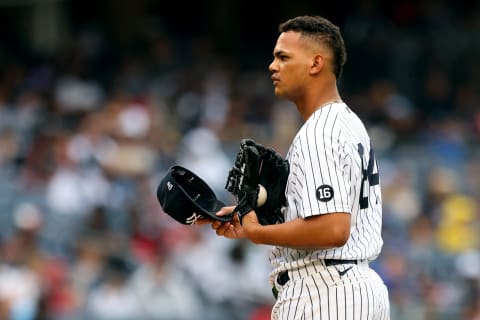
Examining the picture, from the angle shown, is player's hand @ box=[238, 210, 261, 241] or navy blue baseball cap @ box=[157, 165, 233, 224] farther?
navy blue baseball cap @ box=[157, 165, 233, 224]

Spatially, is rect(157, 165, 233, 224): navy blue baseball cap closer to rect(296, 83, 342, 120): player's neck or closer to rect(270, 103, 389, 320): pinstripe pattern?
rect(270, 103, 389, 320): pinstripe pattern

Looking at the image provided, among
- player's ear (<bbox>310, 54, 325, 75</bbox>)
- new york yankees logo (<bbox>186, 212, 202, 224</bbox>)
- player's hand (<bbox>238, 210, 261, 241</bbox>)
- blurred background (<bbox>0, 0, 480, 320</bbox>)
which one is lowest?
player's hand (<bbox>238, 210, 261, 241</bbox>)

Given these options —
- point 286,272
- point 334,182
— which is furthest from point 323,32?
point 286,272

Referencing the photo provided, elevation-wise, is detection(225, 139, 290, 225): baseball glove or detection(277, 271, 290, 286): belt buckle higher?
detection(225, 139, 290, 225): baseball glove

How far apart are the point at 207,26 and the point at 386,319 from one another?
41.1 ft

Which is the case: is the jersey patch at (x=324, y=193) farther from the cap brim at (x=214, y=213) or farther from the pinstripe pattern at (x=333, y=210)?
the cap brim at (x=214, y=213)

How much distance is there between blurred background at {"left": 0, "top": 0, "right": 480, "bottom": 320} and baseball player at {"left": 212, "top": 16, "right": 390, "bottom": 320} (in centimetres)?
434

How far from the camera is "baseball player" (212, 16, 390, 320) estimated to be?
4160mm

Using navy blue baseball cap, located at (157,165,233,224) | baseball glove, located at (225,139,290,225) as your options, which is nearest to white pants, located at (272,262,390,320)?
baseball glove, located at (225,139,290,225)

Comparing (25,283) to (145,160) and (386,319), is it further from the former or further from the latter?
(386,319)

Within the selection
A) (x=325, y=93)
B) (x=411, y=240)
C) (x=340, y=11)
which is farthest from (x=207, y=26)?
(x=325, y=93)

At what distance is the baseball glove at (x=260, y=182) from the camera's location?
4.37 m

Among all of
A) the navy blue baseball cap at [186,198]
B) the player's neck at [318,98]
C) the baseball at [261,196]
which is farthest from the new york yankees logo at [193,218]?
the player's neck at [318,98]

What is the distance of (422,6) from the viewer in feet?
51.4
